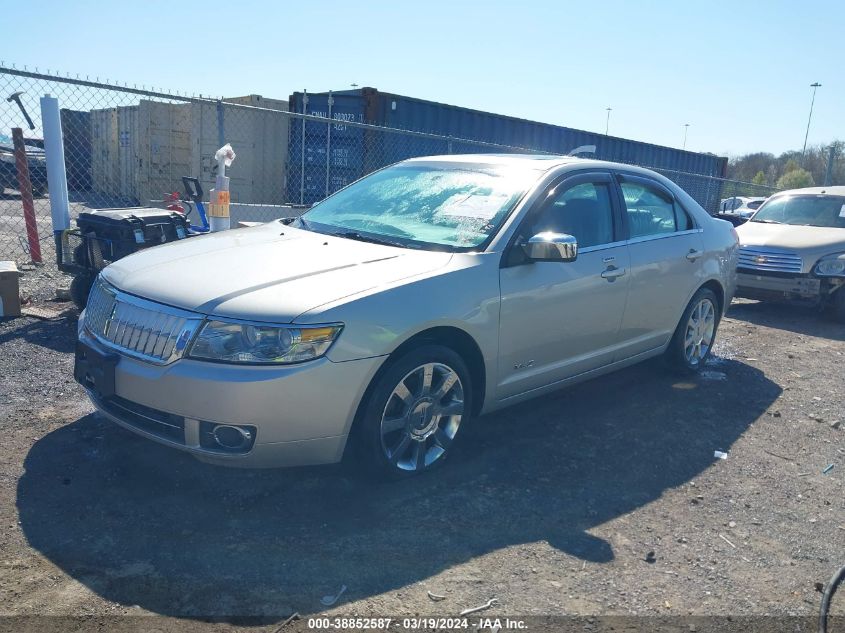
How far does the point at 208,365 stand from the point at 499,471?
1.69 meters

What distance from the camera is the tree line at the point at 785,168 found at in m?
40.8

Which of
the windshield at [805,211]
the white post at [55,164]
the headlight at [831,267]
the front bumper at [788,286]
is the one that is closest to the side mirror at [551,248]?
the white post at [55,164]

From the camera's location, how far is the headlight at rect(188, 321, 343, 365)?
314 centimetres

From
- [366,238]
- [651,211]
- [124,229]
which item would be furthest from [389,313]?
[124,229]

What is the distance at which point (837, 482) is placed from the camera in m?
4.21

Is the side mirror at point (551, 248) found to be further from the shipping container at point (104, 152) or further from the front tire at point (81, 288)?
the shipping container at point (104, 152)

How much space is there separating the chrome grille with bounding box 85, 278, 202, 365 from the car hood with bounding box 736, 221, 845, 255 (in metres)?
7.68

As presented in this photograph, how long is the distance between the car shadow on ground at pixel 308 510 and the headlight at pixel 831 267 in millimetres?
4870

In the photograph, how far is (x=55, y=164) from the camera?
266 inches

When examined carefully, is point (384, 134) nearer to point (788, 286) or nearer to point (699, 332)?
point (788, 286)

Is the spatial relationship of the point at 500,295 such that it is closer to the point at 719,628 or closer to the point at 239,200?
the point at 719,628

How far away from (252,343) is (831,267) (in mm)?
7841

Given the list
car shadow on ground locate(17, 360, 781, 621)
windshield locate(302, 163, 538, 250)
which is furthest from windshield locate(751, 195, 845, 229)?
windshield locate(302, 163, 538, 250)

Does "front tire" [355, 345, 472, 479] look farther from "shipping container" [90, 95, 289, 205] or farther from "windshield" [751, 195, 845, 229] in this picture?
"shipping container" [90, 95, 289, 205]
